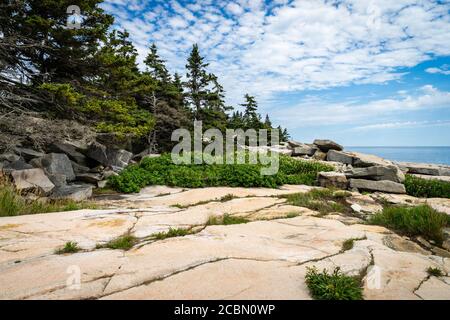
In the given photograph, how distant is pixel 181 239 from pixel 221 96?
23.7 meters

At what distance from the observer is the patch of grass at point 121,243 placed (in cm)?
416

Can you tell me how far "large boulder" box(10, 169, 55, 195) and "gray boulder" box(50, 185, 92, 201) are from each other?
23 cm

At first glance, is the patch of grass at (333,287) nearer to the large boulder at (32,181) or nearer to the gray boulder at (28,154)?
the large boulder at (32,181)

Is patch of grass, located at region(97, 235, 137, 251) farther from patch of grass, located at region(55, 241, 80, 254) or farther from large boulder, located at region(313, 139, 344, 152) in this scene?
large boulder, located at region(313, 139, 344, 152)

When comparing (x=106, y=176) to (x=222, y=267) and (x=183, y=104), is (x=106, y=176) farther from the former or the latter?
(x=183, y=104)

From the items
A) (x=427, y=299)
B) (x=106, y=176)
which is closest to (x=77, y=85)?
(x=106, y=176)

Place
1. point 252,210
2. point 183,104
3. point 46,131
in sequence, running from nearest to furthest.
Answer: point 252,210
point 46,131
point 183,104

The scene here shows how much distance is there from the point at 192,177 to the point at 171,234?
6.66 meters

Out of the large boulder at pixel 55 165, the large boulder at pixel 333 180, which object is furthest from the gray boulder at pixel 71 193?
the large boulder at pixel 333 180

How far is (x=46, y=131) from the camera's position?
9289mm

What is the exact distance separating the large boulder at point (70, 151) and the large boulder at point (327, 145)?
49.9 ft

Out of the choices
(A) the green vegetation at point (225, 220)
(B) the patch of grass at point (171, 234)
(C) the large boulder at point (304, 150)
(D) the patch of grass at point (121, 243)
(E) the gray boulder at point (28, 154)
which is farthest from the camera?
(C) the large boulder at point (304, 150)

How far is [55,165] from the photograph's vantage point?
10.4 m

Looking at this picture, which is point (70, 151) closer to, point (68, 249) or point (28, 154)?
point (28, 154)
